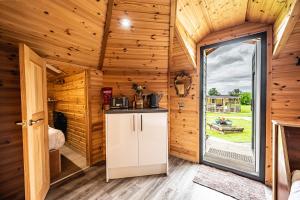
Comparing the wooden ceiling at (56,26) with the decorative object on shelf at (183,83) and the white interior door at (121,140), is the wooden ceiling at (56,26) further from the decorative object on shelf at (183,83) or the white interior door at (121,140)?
the decorative object on shelf at (183,83)

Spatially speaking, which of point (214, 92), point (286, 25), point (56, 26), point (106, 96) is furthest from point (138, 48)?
point (214, 92)

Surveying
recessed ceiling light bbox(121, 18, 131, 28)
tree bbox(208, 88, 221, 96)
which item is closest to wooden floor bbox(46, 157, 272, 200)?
recessed ceiling light bbox(121, 18, 131, 28)

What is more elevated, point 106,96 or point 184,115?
point 106,96

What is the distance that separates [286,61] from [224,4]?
46.2 inches

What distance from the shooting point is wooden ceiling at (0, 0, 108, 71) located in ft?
4.82

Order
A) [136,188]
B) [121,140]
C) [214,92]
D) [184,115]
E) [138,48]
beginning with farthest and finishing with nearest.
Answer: [214,92]
[184,115]
[138,48]
[121,140]
[136,188]

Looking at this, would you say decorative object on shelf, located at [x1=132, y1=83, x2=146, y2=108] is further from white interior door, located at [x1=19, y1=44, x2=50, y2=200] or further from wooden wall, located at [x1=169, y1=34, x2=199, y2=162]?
white interior door, located at [x1=19, y1=44, x2=50, y2=200]

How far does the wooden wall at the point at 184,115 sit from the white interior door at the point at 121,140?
3.92 ft

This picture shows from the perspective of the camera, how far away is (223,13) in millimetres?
2131

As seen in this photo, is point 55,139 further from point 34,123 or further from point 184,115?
point 184,115

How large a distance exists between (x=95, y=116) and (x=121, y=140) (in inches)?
34.5

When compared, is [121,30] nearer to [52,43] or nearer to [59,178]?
[52,43]

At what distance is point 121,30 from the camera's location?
224cm

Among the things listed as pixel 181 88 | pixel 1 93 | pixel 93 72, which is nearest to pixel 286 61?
pixel 181 88
